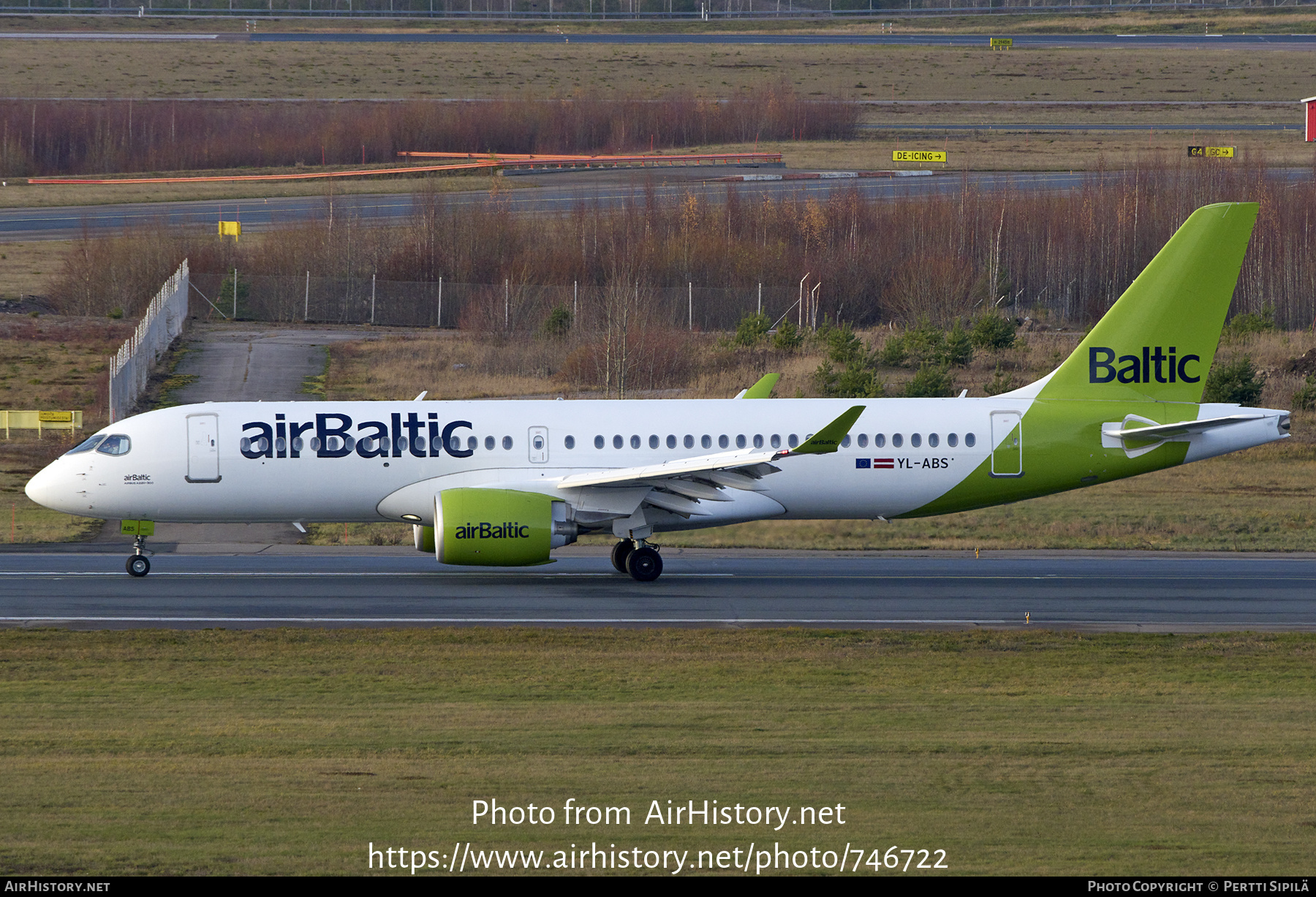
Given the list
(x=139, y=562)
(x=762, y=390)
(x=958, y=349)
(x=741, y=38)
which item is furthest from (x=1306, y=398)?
(x=741, y=38)

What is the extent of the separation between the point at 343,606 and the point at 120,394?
22.6 meters

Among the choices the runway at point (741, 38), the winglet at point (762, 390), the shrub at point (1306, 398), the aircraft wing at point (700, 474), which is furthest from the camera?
the runway at point (741, 38)

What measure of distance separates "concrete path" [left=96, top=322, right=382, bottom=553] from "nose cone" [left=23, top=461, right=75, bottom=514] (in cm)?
487

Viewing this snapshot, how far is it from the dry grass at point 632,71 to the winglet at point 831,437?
90827 millimetres

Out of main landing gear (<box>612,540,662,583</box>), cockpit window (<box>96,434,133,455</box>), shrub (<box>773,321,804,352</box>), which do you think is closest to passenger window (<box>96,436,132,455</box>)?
cockpit window (<box>96,434,133,455</box>)

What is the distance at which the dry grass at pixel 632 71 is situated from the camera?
11525 cm

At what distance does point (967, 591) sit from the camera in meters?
28.3

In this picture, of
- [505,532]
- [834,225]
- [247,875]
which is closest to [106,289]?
[834,225]

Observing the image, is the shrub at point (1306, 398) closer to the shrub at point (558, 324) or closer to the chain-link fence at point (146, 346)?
the shrub at point (558, 324)

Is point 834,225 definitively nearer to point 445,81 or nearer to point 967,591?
point 967,591

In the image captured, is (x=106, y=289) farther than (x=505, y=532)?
Yes

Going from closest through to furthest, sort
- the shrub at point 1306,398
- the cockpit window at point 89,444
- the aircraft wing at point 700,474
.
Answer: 1. the aircraft wing at point 700,474
2. the cockpit window at point 89,444
3. the shrub at point 1306,398

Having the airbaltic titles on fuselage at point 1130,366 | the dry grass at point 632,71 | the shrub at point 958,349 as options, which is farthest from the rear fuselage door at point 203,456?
the dry grass at point 632,71

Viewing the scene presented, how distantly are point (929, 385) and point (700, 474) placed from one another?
23.5 m
